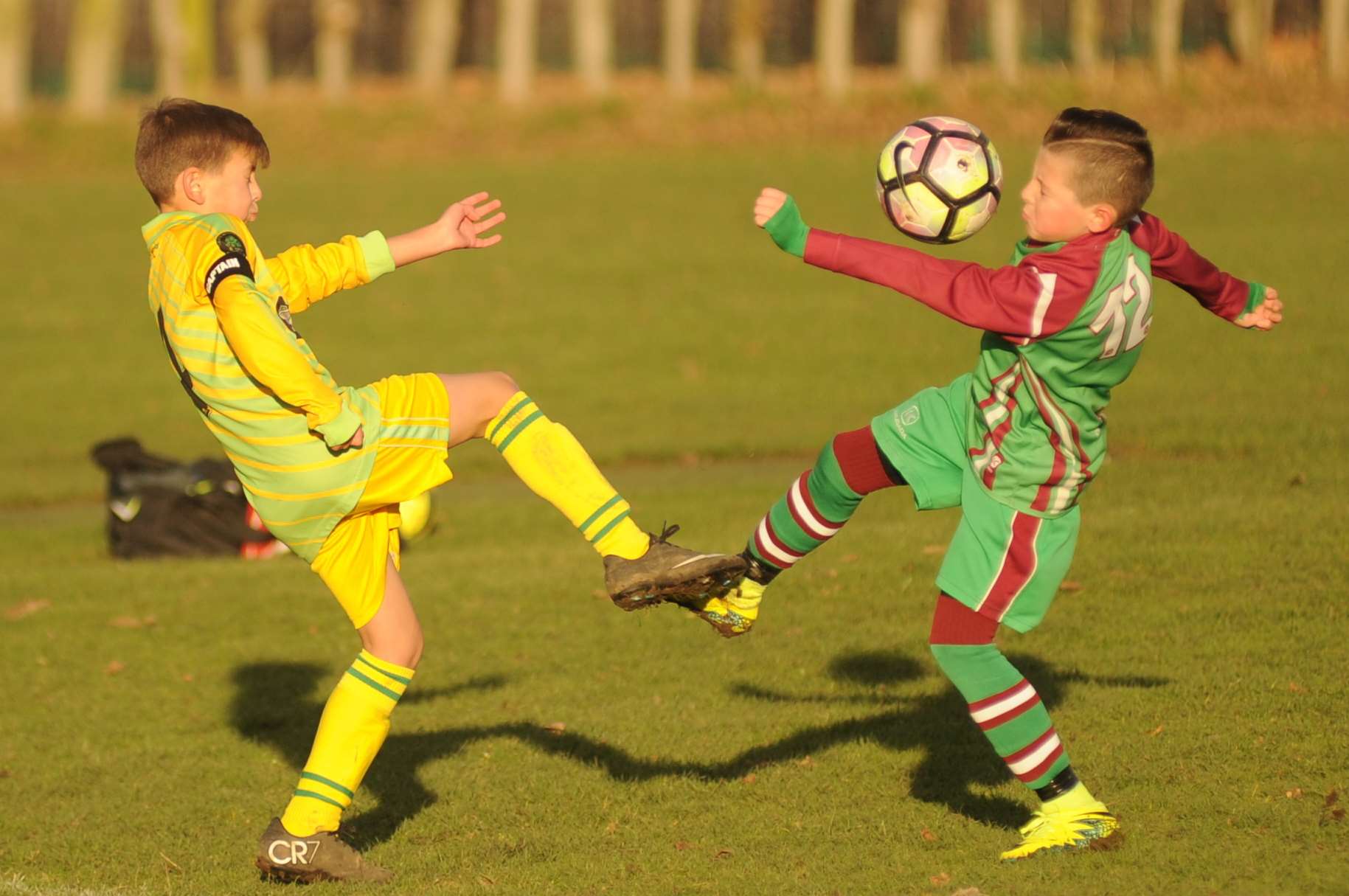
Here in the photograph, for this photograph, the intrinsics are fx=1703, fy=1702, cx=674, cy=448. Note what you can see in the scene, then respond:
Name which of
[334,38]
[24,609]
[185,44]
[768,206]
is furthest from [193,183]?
[334,38]

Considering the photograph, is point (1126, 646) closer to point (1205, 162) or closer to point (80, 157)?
point (1205, 162)

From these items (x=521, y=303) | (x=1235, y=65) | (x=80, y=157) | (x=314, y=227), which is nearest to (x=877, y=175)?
(x=521, y=303)

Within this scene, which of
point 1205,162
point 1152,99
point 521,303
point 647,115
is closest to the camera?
point 521,303

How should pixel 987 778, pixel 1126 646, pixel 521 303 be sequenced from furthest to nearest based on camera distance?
pixel 521 303
pixel 1126 646
pixel 987 778

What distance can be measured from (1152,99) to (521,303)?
12762 millimetres

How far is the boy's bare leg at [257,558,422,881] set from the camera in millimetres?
5590

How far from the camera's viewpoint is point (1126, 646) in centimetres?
781

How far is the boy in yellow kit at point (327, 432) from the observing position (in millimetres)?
5230

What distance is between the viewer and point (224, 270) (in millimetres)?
5137

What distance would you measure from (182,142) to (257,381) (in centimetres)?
82

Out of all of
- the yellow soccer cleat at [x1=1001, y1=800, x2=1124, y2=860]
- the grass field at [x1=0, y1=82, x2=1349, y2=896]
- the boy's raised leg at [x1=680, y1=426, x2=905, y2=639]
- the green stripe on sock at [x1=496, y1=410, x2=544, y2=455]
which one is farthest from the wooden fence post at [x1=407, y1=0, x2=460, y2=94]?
the yellow soccer cleat at [x1=1001, y1=800, x2=1124, y2=860]

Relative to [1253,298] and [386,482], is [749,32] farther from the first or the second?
[386,482]

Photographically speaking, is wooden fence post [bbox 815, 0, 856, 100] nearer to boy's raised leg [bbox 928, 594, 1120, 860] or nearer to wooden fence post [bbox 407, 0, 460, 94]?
wooden fence post [bbox 407, 0, 460, 94]

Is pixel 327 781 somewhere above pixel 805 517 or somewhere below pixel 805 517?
below
